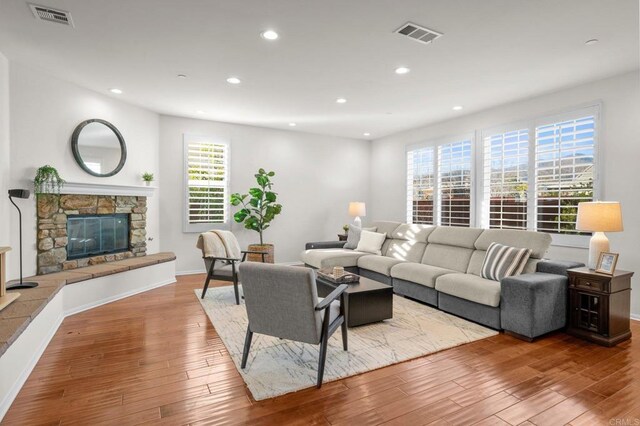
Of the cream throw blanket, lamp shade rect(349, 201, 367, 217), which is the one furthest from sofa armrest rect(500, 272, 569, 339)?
lamp shade rect(349, 201, 367, 217)

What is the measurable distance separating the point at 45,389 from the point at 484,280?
4039 mm

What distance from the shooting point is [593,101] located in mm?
4211

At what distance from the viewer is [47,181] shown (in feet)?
13.4

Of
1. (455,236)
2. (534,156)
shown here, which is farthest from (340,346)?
(534,156)

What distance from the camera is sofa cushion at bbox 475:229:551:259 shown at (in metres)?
3.83

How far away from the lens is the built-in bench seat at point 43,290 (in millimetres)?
2420

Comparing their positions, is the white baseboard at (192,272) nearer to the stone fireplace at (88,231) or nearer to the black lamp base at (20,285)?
the stone fireplace at (88,231)

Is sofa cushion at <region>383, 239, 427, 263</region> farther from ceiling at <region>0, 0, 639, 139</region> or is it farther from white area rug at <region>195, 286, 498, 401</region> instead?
ceiling at <region>0, 0, 639, 139</region>

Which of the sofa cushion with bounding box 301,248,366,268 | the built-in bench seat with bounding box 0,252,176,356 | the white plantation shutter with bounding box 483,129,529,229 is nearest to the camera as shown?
the built-in bench seat with bounding box 0,252,176,356

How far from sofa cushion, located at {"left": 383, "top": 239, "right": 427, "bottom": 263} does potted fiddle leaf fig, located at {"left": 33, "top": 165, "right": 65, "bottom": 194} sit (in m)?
4.71

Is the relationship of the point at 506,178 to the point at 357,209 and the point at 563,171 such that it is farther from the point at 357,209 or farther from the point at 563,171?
the point at 357,209

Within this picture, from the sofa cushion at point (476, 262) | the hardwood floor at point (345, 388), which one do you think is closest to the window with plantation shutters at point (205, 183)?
the hardwood floor at point (345, 388)

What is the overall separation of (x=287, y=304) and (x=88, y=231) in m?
3.79

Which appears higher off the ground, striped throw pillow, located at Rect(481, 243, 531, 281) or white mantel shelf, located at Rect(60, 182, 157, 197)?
white mantel shelf, located at Rect(60, 182, 157, 197)
